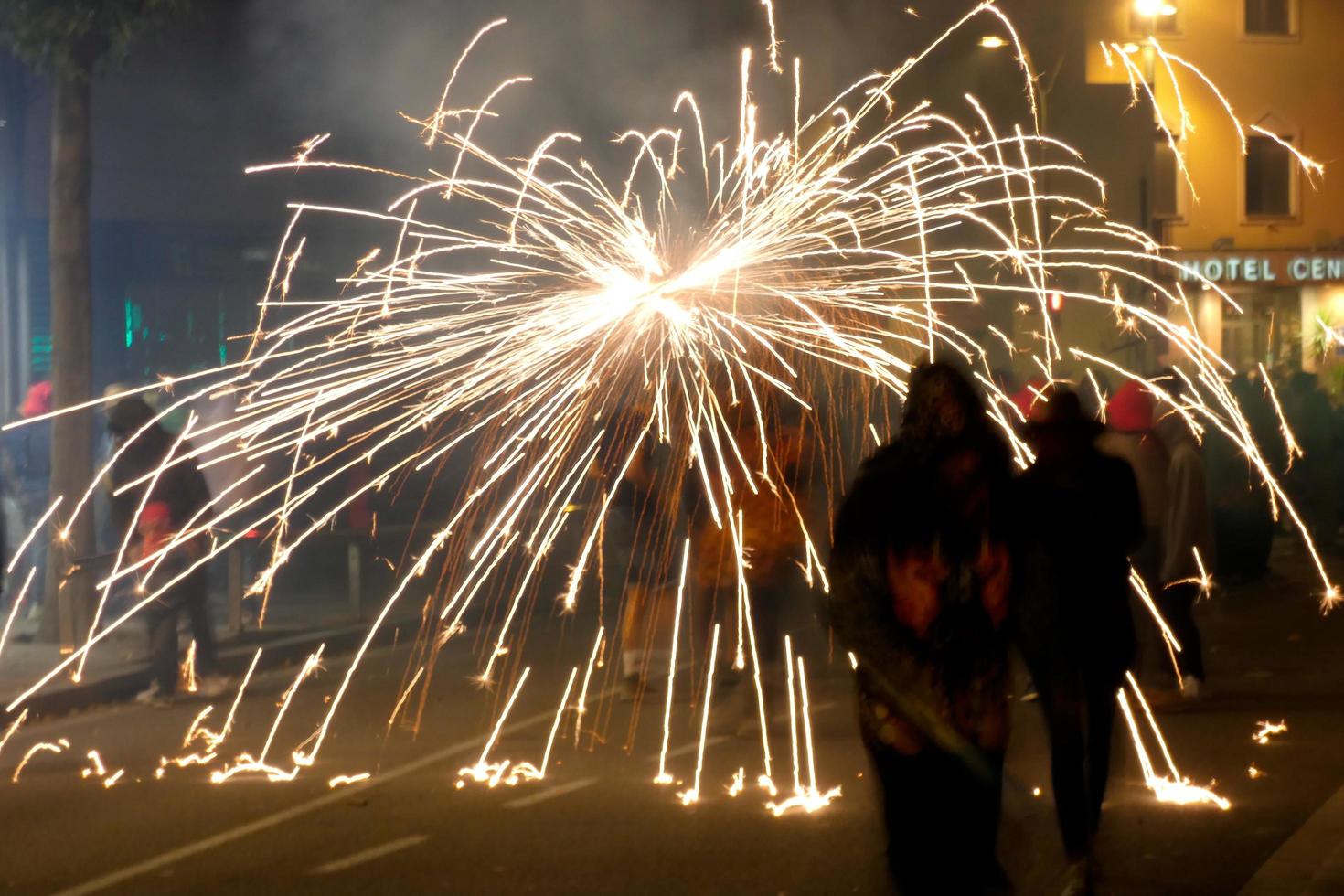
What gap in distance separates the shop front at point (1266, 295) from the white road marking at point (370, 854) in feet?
85.8

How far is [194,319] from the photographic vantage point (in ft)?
81.0

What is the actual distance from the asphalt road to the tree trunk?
3150mm

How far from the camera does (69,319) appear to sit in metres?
13.4

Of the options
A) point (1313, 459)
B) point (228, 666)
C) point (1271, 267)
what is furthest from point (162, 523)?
point (1271, 267)

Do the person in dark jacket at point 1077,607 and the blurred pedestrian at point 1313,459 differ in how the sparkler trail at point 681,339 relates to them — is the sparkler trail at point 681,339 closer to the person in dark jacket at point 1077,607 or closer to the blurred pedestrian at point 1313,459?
the person in dark jacket at point 1077,607

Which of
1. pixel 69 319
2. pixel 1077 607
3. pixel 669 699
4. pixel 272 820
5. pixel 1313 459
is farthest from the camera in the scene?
pixel 1313 459

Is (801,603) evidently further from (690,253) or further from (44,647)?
(44,647)

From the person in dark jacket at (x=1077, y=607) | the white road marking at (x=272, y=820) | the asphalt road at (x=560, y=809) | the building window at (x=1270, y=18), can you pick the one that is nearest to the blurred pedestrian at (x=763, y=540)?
the asphalt road at (x=560, y=809)

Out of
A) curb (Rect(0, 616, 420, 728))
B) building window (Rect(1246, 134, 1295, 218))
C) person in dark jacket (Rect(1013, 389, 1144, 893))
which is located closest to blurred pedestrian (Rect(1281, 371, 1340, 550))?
curb (Rect(0, 616, 420, 728))

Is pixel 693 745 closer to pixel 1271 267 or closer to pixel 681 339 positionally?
pixel 681 339

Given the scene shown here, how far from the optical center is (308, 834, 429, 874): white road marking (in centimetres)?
644

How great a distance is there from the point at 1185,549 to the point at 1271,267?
2344 cm

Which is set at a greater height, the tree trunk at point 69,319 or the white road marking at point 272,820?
the tree trunk at point 69,319

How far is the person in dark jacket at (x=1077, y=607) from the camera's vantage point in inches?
237
